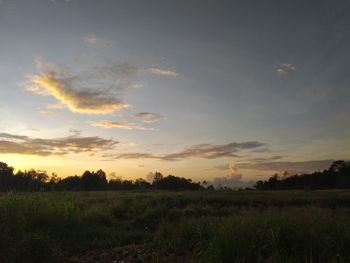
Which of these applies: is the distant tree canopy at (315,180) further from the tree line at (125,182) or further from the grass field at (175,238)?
the grass field at (175,238)

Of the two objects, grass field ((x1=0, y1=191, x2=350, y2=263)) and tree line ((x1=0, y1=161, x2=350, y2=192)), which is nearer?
grass field ((x1=0, y1=191, x2=350, y2=263))

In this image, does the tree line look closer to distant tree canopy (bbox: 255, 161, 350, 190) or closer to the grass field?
distant tree canopy (bbox: 255, 161, 350, 190)

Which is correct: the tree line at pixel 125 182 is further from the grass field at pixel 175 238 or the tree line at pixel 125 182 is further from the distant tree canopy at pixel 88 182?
the grass field at pixel 175 238

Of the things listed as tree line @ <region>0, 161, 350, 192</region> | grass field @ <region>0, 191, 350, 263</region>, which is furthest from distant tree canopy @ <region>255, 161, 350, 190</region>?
grass field @ <region>0, 191, 350, 263</region>

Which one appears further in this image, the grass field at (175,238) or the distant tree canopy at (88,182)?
the distant tree canopy at (88,182)

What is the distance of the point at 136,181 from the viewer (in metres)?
110

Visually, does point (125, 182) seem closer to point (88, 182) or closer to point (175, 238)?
point (88, 182)

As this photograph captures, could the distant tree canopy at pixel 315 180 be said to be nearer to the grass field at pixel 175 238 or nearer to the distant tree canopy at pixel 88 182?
the distant tree canopy at pixel 88 182

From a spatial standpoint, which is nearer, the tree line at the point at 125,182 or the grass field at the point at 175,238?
the grass field at the point at 175,238

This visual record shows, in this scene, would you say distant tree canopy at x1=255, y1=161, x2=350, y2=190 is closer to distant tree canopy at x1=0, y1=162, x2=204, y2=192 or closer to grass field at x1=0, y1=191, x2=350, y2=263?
distant tree canopy at x1=0, y1=162, x2=204, y2=192

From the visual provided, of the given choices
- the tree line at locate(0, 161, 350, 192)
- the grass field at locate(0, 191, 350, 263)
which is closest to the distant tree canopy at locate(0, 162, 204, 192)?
the tree line at locate(0, 161, 350, 192)

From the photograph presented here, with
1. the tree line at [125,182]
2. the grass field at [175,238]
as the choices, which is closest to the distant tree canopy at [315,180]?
the tree line at [125,182]

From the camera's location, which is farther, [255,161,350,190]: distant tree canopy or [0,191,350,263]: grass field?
[255,161,350,190]: distant tree canopy

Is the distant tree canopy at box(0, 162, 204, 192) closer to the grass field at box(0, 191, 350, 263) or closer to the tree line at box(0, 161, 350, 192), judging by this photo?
the tree line at box(0, 161, 350, 192)
